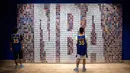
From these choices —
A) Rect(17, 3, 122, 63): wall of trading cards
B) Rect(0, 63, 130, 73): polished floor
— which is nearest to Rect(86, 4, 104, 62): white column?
Rect(17, 3, 122, 63): wall of trading cards

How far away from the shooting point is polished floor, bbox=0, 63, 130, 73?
25.7 ft

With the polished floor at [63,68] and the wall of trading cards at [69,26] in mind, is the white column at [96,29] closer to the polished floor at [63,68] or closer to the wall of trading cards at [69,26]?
the wall of trading cards at [69,26]

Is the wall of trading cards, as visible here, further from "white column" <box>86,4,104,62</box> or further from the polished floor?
the polished floor

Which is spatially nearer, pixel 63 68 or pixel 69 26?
pixel 63 68

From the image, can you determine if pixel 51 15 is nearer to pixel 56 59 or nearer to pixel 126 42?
pixel 56 59

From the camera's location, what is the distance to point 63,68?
8266 mm

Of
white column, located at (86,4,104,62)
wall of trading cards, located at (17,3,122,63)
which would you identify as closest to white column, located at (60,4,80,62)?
wall of trading cards, located at (17,3,122,63)

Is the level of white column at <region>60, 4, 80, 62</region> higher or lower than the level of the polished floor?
higher

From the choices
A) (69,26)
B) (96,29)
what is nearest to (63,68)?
(69,26)

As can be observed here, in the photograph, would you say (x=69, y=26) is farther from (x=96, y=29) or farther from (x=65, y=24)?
(x=96, y=29)

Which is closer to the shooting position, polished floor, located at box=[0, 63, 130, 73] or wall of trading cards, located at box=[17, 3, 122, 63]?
polished floor, located at box=[0, 63, 130, 73]

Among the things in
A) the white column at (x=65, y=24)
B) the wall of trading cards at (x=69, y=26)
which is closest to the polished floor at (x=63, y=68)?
the wall of trading cards at (x=69, y=26)

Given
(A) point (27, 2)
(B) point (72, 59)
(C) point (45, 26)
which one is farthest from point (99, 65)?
(A) point (27, 2)

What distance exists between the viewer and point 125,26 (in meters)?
9.00
